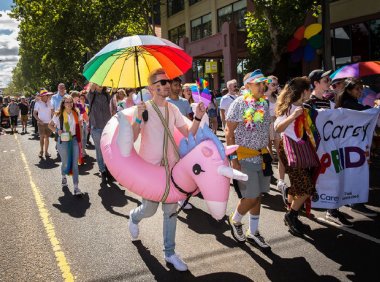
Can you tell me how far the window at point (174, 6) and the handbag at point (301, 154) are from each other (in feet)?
93.2

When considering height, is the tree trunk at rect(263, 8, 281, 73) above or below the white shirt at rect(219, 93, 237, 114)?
above

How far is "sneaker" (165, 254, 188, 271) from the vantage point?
155 inches

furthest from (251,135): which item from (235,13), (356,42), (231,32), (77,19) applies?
(77,19)

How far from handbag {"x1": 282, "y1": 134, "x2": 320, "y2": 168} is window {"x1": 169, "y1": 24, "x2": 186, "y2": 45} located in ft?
91.8

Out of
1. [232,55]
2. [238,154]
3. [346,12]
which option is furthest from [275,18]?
[238,154]

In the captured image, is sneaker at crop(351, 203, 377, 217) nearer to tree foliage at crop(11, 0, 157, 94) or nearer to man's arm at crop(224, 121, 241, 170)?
man's arm at crop(224, 121, 241, 170)

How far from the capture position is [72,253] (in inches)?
177

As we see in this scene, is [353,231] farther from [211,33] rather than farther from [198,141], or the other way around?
[211,33]

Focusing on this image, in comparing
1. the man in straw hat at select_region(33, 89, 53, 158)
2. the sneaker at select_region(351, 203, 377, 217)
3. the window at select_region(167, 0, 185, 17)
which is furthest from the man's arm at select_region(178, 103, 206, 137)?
the window at select_region(167, 0, 185, 17)

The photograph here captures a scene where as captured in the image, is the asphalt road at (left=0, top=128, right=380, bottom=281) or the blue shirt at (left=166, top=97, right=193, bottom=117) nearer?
the asphalt road at (left=0, top=128, right=380, bottom=281)

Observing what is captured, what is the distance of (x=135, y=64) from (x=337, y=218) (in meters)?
3.43

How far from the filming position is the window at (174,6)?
3130 centimetres

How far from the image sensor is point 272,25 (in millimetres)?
15859

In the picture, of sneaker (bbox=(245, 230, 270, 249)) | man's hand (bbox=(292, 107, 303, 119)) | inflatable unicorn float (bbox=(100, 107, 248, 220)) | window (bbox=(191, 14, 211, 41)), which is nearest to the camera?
inflatable unicorn float (bbox=(100, 107, 248, 220))
